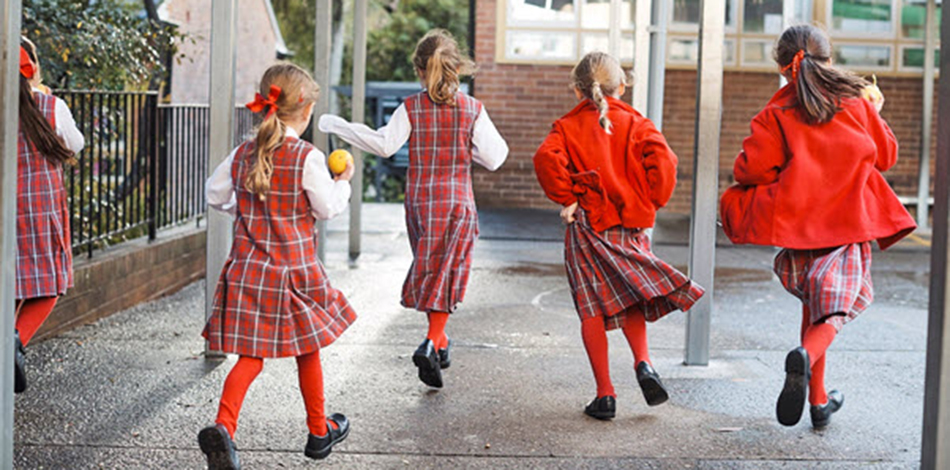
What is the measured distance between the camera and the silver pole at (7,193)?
3.79 m

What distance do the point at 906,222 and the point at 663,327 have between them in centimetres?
317

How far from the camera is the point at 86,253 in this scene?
8203 mm

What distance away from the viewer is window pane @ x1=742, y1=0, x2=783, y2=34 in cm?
1662

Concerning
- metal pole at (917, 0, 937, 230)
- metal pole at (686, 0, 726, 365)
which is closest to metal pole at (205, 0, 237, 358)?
metal pole at (686, 0, 726, 365)

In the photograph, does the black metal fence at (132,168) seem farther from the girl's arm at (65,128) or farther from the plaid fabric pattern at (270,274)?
the plaid fabric pattern at (270,274)

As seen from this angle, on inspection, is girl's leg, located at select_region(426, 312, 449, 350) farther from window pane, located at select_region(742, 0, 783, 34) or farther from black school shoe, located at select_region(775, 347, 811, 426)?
window pane, located at select_region(742, 0, 783, 34)

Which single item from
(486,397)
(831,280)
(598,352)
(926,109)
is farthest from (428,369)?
(926,109)

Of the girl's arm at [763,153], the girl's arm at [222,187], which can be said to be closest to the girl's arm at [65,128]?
the girl's arm at [222,187]

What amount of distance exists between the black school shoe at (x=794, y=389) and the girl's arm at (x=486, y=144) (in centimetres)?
191

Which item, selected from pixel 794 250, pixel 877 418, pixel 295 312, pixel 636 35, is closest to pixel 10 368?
pixel 295 312

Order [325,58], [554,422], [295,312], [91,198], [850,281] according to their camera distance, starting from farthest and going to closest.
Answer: [325,58] < [91,198] < [554,422] < [850,281] < [295,312]

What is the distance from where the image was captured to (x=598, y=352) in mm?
5555

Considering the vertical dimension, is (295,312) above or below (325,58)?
below

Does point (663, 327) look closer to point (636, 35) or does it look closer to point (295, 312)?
point (636, 35)
